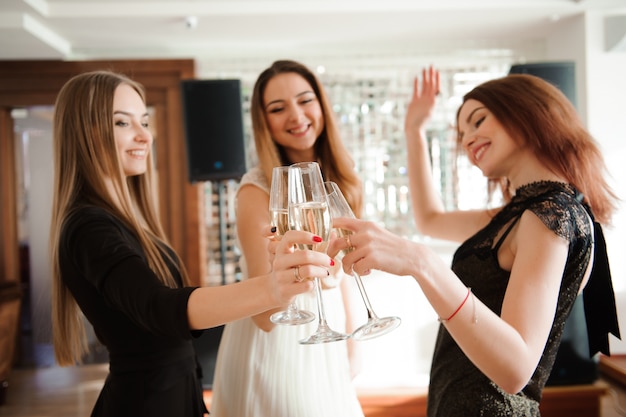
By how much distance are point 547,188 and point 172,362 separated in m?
1.04

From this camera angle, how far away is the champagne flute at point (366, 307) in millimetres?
909

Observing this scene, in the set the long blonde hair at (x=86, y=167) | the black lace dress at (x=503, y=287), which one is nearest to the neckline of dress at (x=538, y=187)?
the black lace dress at (x=503, y=287)

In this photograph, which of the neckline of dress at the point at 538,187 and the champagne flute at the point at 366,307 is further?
the neckline of dress at the point at 538,187

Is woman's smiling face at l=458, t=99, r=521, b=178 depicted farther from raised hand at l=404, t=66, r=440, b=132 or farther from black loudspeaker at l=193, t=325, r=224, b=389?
black loudspeaker at l=193, t=325, r=224, b=389

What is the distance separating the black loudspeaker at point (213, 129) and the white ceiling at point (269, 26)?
0.61m

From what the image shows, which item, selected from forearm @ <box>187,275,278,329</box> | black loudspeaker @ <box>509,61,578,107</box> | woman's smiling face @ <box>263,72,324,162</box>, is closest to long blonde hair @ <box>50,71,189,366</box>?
forearm @ <box>187,275,278,329</box>

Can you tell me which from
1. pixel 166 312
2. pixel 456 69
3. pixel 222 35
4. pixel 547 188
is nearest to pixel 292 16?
pixel 222 35

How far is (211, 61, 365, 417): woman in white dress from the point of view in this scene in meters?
1.48

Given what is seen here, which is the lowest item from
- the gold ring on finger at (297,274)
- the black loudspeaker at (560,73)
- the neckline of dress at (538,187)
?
the gold ring on finger at (297,274)

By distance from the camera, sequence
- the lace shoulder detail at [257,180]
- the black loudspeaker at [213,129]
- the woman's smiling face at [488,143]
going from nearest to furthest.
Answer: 1. the woman's smiling face at [488,143]
2. the lace shoulder detail at [257,180]
3. the black loudspeaker at [213,129]

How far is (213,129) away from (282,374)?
9.27 feet

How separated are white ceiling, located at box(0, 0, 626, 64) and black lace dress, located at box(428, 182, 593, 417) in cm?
319

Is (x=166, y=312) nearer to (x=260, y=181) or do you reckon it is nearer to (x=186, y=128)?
(x=260, y=181)

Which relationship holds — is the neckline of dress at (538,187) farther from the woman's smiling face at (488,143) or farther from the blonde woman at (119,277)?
the blonde woman at (119,277)
